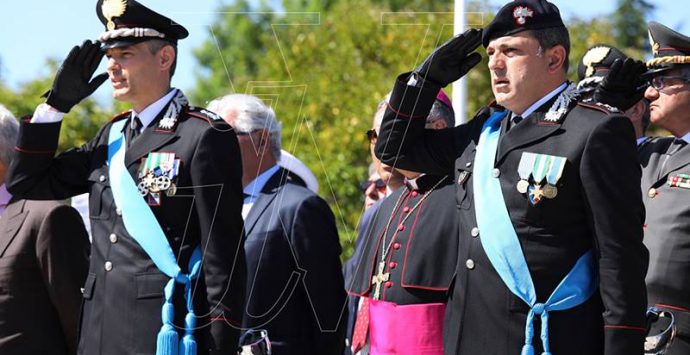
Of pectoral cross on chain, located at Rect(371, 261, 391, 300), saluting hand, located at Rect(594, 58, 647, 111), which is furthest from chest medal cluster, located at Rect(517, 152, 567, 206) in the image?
pectoral cross on chain, located at Rect(371, 261, 391, 300)

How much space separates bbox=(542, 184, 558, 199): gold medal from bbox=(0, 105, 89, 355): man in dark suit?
2.49 m

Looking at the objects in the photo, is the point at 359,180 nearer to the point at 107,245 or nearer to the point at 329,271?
the point at 329,271

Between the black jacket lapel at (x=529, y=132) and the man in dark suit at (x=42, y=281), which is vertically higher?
the black jacket lapel at (x=529, y=132)

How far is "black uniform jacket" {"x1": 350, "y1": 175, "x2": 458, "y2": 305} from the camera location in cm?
537

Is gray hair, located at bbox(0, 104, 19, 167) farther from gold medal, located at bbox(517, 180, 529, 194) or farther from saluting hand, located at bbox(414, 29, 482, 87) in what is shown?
gold medal, located at bbox(517, 180, 529, 194)

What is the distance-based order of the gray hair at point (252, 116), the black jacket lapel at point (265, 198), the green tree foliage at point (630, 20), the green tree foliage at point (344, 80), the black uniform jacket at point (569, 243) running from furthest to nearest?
the green tree foliage at point (630, 20)
the green tree foliage at point (344, 80)
the gray hair at point (252, 116)
the black jacket lapel at point (265, 198)
the black uniform jacket at point (569, 243)

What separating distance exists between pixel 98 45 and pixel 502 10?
1803mm

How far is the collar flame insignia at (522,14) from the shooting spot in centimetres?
464

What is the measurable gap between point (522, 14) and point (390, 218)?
1410mm

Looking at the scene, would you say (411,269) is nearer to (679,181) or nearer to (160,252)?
(160,252)

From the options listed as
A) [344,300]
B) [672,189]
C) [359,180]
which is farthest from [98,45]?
[359,180]

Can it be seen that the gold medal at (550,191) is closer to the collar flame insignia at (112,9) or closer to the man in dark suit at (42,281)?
the collar flame insignia at (112,9)

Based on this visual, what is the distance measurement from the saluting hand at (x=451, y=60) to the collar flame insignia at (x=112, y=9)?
1307 mm

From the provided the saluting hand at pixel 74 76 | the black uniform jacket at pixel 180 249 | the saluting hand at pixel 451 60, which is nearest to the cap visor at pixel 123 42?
the saluting hand at pixel 74 76
